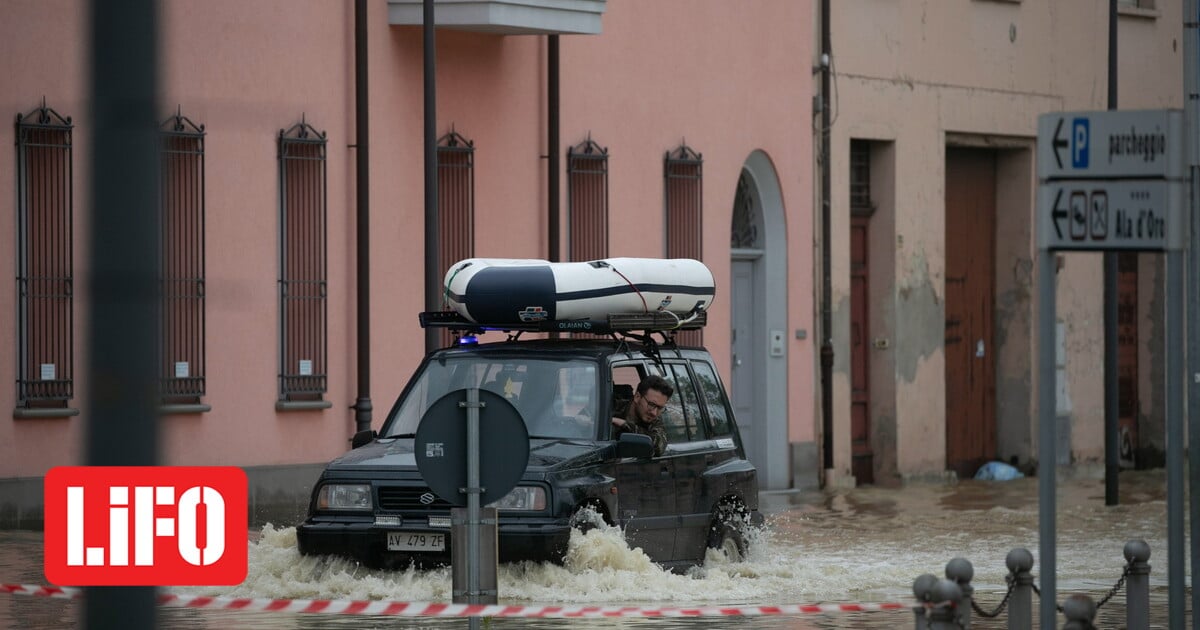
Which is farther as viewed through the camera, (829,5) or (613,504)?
(829,5)

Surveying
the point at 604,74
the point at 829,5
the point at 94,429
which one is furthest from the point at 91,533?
the point at 829,5

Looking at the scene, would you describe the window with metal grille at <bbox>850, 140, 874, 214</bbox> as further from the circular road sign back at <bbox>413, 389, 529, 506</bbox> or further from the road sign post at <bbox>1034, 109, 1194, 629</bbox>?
the circular road sign back at <bbox>413, 389, 529, 506</bbox>

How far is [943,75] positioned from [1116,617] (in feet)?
51.7

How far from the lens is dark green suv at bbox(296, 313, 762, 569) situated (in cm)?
Result: 1301

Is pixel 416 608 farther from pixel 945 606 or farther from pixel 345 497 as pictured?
pixel 945 606

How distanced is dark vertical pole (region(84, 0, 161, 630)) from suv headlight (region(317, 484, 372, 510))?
8.71m

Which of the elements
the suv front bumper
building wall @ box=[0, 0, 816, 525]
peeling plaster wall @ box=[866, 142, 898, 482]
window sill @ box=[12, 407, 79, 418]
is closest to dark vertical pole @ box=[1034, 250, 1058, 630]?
the suv front bumper

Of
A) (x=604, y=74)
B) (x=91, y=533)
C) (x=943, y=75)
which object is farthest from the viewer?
(x=943, y=75)

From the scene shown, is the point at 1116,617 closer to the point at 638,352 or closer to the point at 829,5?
the point at 638,352

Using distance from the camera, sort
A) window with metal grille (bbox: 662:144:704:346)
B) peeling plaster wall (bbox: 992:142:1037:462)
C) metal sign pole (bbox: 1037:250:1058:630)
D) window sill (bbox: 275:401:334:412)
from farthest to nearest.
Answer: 1. peeling plaster wall (bbox: 992:142:1037:462)
2. window with metal grille (bbox: 662:144:704:346)
3. window sill (bbox: 275:401:334:412)
4. metal sign pole (bbox: 1037:250:1058:630)

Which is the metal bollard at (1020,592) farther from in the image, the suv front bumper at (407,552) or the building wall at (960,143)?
the building wall at (960,143)

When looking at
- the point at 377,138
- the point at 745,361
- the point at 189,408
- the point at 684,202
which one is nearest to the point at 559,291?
the point at 189,408

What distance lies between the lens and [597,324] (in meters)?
14.2

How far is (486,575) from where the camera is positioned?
32.7 ft
